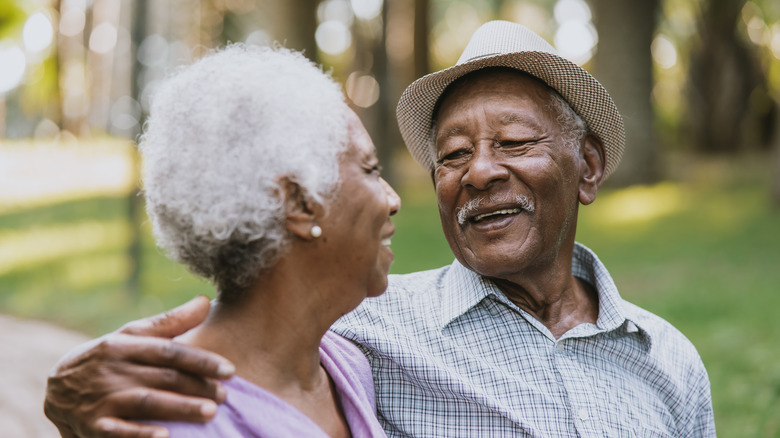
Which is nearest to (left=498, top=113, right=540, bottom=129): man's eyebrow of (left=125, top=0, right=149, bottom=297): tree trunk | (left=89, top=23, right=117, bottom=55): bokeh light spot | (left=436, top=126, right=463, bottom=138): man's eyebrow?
(left=436, top=126, right=463, bottom=138): man's eyebrow

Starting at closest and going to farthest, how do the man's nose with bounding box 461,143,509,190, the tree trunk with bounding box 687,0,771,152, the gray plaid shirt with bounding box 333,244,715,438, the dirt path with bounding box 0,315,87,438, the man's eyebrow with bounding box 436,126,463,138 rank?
the gray plaid shirt with bounding box 333,244,715,438 → the man's nose with bounding box 461,143,509,190 → the man's eyebrow with bounding box 436,126,463,138 → the dirt path with bounding box 0,315,87,438 → the tree trunk with bounding box 687,0,771,152

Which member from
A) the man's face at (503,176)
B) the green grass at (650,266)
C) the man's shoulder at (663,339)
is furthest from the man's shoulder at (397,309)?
the green grass at (650,266)

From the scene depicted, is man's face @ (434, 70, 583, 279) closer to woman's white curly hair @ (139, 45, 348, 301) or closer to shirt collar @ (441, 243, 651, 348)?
shirt collar @ (441, 243, 651, 348)

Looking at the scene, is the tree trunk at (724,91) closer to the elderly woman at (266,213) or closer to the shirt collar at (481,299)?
the shirt collar at (481,299)

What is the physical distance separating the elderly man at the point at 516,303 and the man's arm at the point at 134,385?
0.84 meters

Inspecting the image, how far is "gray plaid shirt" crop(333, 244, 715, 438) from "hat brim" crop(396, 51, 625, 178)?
0.57 m

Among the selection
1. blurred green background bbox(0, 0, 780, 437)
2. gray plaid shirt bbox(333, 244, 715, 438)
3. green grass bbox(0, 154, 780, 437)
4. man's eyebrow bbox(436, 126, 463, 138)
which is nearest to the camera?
gray plaid shirt bbox(333, 244, 715, 438)

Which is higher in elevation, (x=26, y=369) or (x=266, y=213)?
(x=266, y=213)

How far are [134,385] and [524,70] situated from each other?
170 centimetres

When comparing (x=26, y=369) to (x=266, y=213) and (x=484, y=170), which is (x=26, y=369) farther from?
(x=266, y=213)

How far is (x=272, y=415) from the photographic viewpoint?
5.89ft

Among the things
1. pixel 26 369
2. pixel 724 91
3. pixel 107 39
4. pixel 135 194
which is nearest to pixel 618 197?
pixel 724 91

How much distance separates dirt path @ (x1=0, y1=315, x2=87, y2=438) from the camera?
405 centimetres

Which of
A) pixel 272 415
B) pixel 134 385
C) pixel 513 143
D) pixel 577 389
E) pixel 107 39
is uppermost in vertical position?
pixel 107 39
